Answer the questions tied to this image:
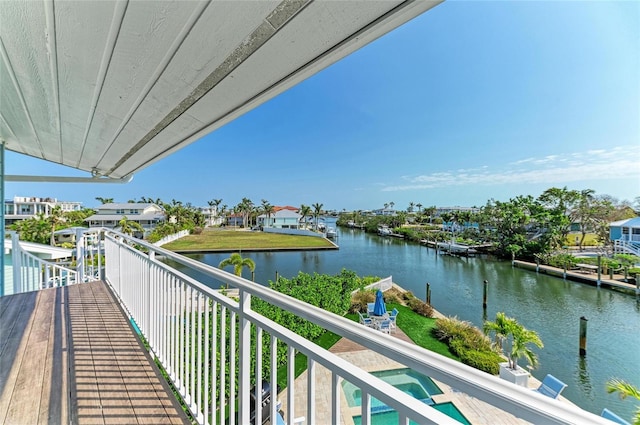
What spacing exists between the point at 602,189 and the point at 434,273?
22.1m

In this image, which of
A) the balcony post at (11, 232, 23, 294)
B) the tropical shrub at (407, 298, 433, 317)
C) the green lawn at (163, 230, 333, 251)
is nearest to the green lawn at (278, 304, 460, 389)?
the tropical shrub at (407, 298, 433, 317)

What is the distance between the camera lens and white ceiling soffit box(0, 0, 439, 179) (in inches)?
33.8

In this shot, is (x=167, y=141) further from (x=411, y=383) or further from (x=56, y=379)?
(x=411, y=383)

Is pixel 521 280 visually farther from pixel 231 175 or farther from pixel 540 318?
pixel 231 175

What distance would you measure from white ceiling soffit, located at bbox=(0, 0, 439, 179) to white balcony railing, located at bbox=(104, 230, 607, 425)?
32.3 inches

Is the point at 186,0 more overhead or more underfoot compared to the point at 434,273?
more overhead

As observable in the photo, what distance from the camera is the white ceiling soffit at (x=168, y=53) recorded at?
86 cm

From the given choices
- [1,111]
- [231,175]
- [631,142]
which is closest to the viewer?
[1,111]

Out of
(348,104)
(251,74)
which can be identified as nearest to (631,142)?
(348,104)

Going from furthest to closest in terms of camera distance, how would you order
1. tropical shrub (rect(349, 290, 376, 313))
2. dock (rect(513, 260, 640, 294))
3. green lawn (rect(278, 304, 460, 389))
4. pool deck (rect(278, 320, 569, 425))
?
1. dock (rect(513, 260, 640, 294))
2. tropical shrub (rect(349, 290, 376, 313))
3. green lawn (rect(278, 304, 460, 389))
4. pool deck (rect(278, 320, 569, 425))

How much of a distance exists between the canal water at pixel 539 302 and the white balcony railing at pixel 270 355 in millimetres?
9919

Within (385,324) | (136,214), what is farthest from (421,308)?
(136,214)

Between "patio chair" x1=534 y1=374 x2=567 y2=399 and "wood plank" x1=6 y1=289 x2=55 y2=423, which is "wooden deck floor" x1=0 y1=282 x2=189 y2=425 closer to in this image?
"wood plank" x1=6 y1=289 x2=55 y2=423

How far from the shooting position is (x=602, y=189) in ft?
93.2
